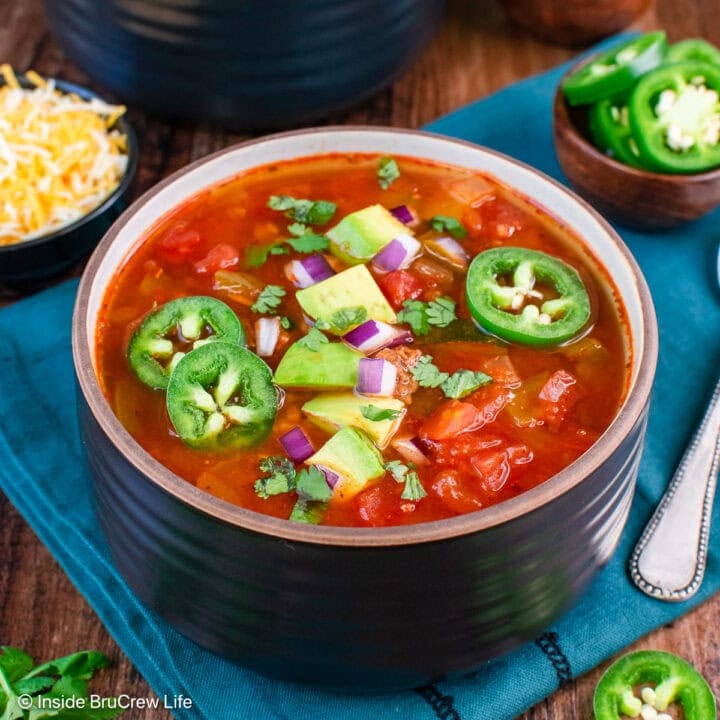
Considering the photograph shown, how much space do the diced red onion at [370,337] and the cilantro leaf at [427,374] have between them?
9 centimetres

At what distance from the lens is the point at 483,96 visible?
13.1 feet

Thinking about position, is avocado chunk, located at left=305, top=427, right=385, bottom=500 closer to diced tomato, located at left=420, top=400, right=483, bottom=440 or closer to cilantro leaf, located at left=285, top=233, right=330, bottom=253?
diced tomato, located at left=420, top=400, right=483, bottom=440

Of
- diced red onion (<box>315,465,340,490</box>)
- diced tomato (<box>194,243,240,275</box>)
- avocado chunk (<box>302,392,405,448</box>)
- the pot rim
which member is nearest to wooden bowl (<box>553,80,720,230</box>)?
the pot rim

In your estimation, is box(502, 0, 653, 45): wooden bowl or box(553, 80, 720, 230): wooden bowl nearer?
box(553, 80, 720, 230): wooden bowl

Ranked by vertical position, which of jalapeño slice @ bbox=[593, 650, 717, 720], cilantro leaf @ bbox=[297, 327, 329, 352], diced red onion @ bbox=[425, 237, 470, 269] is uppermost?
diced red onion @ bbox=[425, 237, 470, 269]

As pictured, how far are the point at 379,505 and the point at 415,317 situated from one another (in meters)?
0.51

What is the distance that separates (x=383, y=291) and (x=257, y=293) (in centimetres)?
29

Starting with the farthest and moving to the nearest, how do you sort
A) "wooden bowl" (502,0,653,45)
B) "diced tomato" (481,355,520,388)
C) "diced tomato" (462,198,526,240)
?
"wooden bowl" (502,0,653,45)
"diced tomato" (462,198,526,240)
"diced tomato" (481,355,520,388)

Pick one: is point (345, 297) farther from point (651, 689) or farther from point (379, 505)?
point (651, 689)

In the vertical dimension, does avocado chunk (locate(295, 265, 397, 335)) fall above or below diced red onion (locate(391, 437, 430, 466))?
above

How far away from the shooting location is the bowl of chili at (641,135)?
10.5 feet

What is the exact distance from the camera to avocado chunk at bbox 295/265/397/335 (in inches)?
97.7

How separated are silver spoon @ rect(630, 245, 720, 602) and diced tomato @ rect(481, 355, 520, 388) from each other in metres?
0.57

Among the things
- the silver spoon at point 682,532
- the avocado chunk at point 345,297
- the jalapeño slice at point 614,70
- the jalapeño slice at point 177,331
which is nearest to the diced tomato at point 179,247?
the jalapeño slice at point 177,331
